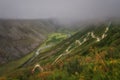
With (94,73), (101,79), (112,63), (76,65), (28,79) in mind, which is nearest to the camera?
(101,79)

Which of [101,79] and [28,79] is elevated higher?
[28,79]

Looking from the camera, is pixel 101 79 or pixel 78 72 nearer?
pixel 101 79

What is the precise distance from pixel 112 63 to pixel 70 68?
1667cm

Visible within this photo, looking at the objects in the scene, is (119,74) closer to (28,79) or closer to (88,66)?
(88,66)

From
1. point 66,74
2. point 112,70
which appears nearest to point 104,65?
point 112,70

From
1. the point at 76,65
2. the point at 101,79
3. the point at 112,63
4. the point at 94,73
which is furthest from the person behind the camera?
the point at 76,65

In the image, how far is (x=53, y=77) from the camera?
9669 cm

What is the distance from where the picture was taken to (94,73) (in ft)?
288

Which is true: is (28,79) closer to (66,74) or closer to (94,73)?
(66,74)

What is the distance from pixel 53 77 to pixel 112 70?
69.3 ft

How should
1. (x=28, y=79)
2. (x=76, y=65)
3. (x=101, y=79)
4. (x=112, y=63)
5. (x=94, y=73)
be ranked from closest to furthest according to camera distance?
(x=101, y=79), (x=94, y=73), (x=112, y=63), (x=76, y=65), (x=28, y=79)

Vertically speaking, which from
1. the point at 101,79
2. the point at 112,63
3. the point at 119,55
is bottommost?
the point at 101,79

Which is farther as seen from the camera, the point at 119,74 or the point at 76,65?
the point at 76,65

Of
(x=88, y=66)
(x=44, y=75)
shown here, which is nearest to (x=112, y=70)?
(x=88, y=66)
